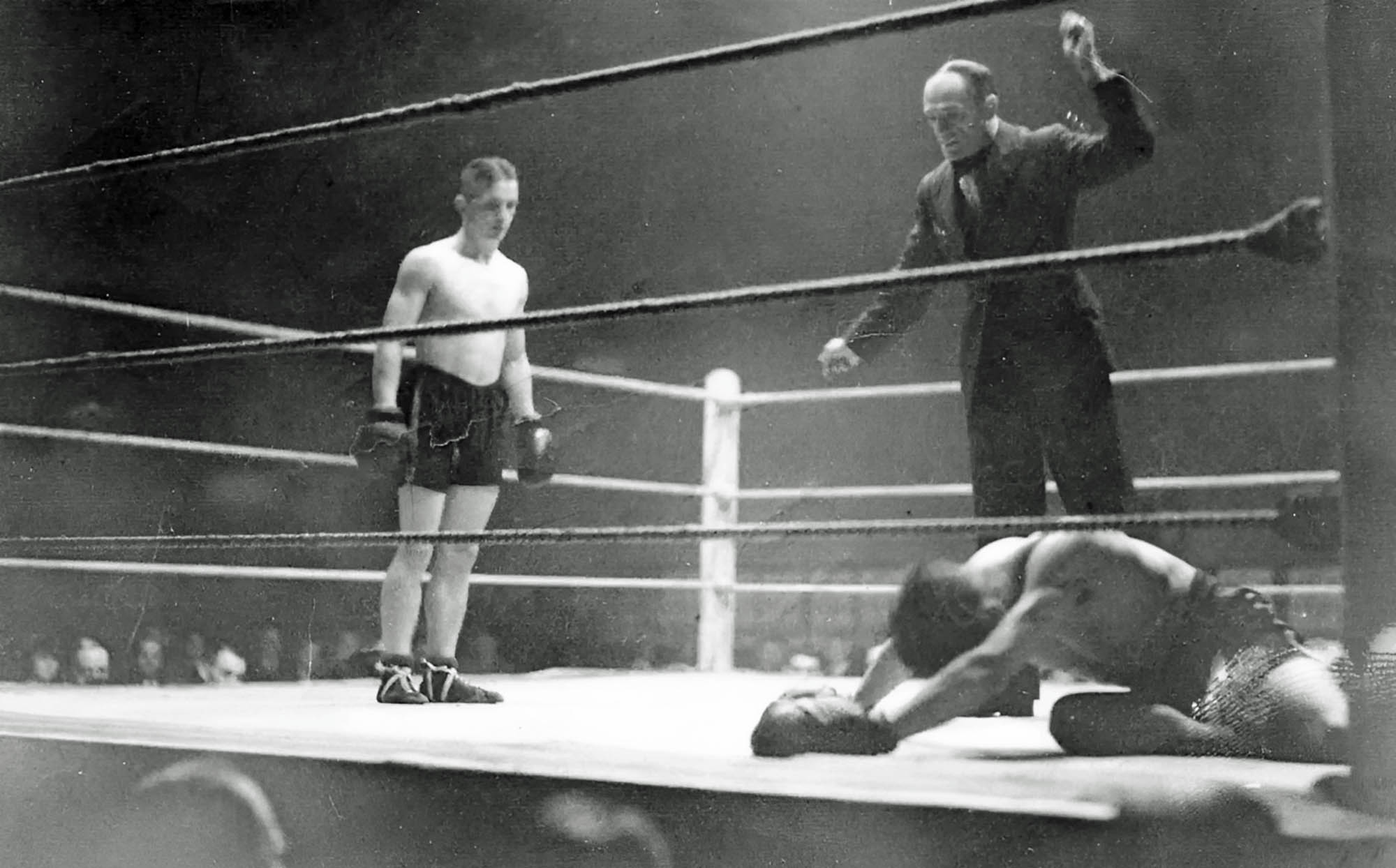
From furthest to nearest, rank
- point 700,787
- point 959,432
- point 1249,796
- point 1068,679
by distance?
point 959,432 < point 1068,679 < point 700,787 < point 1249,796

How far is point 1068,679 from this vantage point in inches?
104

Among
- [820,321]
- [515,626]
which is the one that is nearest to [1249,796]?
[820,321]

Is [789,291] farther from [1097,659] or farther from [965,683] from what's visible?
[1097,659]

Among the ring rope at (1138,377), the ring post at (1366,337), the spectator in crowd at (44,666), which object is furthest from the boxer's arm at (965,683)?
the spectator in crowd at (44,666)

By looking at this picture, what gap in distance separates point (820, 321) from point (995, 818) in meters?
2.13

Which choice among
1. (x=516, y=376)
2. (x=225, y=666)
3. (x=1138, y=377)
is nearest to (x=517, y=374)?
(x=516, y=376)

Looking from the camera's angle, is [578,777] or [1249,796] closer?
[1249,796]

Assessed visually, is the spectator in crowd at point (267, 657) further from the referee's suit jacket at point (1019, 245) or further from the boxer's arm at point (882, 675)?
the boxer's arm at point (882, 675)

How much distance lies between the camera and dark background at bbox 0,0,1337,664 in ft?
9.01

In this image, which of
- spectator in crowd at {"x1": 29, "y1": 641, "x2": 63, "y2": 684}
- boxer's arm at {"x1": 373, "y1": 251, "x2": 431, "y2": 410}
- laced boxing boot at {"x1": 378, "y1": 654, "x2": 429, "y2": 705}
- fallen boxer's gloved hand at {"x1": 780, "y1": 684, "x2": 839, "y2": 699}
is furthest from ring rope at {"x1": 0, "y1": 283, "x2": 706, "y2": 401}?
spectator in crowd at {"x1": 29, "y1": 641, "x2": 63, "y2": 684}

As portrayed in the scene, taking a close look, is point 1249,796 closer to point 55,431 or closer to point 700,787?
point 700,787

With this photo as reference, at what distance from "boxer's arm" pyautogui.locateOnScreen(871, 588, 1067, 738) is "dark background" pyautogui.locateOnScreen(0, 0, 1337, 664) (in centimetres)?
141

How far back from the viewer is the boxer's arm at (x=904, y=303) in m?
1.72

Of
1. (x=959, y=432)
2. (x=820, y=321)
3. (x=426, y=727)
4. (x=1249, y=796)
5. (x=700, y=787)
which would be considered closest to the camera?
(x=1249, y=796)
